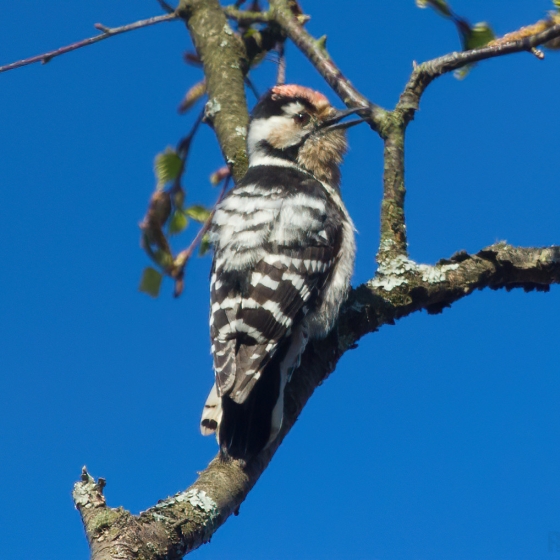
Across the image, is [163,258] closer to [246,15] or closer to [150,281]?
[150,281]

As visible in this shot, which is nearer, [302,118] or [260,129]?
[260,129]

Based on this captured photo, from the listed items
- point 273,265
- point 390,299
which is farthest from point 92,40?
point 390,299

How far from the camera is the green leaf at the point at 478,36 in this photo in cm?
359

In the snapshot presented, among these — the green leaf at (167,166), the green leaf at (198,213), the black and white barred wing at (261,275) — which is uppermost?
the green leaf at (167,166)

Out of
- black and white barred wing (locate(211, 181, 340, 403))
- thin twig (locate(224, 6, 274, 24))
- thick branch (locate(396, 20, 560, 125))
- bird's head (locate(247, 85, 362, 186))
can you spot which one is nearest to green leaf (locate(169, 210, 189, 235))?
black and white barred wing (locate(211, 181, 340, 403))

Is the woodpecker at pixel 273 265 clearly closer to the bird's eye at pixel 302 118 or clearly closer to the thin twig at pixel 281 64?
the bird's eye at pixel 302 118

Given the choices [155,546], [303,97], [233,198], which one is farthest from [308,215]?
[155,546]

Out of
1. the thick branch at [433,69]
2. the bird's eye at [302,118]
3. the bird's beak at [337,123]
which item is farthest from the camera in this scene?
the bird's eye at [302,118]

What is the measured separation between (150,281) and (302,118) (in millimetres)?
1267

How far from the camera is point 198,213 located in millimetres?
4113

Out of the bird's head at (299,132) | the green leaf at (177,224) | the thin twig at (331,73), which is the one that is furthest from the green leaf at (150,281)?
the thin twig at (331,73)

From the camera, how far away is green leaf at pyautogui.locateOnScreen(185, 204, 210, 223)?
4.11 metres

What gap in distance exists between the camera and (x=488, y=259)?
353 centimetres

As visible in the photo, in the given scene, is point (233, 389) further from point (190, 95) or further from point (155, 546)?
point (190, 95)
